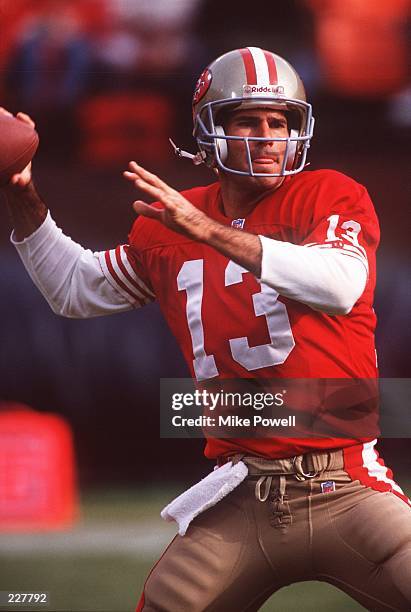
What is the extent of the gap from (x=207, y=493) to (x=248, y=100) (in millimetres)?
756

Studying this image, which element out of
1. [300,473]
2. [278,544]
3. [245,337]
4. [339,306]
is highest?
[339,306]

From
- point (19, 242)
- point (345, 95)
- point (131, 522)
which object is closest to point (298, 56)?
point (345, 95)

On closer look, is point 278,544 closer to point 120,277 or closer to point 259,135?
point 120,277

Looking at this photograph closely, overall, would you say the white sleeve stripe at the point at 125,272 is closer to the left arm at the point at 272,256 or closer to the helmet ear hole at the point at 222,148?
the helmet ear hole at the point at 222,148

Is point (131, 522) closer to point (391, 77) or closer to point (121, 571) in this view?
point (121, 571)

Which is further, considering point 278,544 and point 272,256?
point 278,544

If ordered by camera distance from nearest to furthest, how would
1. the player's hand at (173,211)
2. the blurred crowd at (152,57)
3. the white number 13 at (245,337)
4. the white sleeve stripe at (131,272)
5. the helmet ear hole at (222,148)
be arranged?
the player's hand at (173,211) < the white number 13 at (245,337) < the helmet ear hole at (222,148) < the white sleeve stripe at (131,272) < the blurred crowd at (152,57)

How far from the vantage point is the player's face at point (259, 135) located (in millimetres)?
2074

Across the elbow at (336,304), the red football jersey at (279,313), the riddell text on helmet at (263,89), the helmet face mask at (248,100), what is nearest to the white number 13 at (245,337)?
the red football jersey at (279,313)

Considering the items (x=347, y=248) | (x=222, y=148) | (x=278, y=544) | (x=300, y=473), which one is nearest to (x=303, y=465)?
(x=300, y=473)

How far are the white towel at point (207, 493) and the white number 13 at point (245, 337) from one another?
0.62ft

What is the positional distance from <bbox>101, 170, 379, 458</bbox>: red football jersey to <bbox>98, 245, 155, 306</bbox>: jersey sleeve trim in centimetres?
14

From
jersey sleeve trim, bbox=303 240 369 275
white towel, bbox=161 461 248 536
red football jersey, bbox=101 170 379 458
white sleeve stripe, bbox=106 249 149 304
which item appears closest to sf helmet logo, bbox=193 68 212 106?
red football jersey, bbox=101 170 379 458

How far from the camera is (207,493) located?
1993 millimetres
